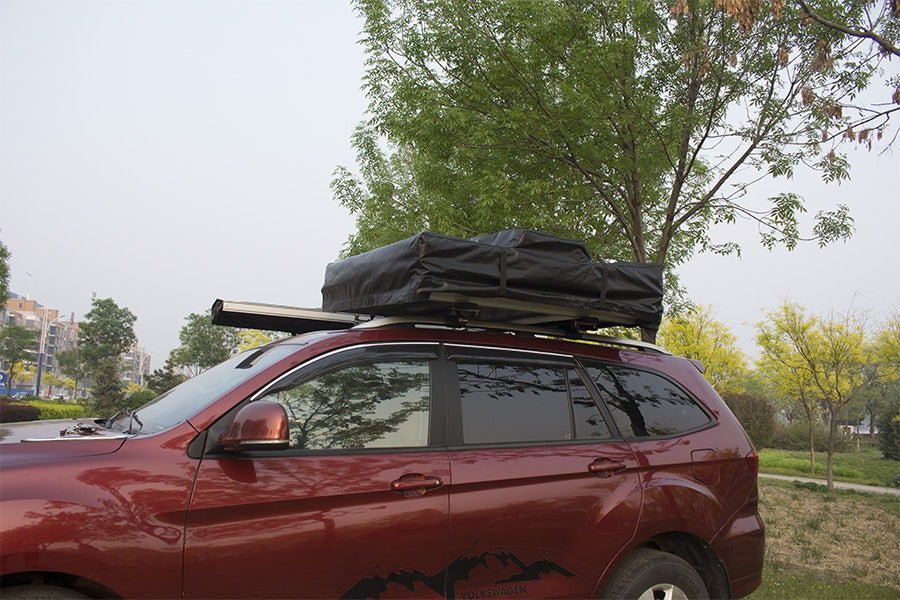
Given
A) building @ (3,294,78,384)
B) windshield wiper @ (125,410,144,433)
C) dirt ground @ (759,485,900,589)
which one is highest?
building @ (3,294,78,384)

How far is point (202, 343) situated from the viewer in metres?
64.4

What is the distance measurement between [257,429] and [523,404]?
1.44 meters

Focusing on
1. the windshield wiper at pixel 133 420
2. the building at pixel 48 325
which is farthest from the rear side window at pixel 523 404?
the building at pixel 48 325

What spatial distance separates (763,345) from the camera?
66.0ft

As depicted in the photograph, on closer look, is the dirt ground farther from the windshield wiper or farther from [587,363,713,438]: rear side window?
the windshield wiper

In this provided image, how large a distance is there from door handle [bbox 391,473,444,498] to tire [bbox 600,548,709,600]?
3.85 feet

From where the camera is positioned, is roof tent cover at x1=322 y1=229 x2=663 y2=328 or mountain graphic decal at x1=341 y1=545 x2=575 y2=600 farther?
roof tent cover at x1=322 y1=229 x2=663 y2=328

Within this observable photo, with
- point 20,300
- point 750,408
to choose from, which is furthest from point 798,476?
point 20,300

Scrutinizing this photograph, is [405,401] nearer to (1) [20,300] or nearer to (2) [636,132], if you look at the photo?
(2) [636,132]

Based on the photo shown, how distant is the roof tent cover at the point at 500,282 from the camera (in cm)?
333

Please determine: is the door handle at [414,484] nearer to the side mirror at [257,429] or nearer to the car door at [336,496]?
the car door at [336,496]

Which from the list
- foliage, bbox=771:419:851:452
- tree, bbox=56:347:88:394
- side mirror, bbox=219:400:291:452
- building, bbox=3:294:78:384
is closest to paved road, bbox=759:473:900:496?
foliage, bbox=771:419:851:452

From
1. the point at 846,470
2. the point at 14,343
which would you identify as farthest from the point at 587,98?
the point at 14,343

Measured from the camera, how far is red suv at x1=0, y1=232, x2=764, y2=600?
250 cm
